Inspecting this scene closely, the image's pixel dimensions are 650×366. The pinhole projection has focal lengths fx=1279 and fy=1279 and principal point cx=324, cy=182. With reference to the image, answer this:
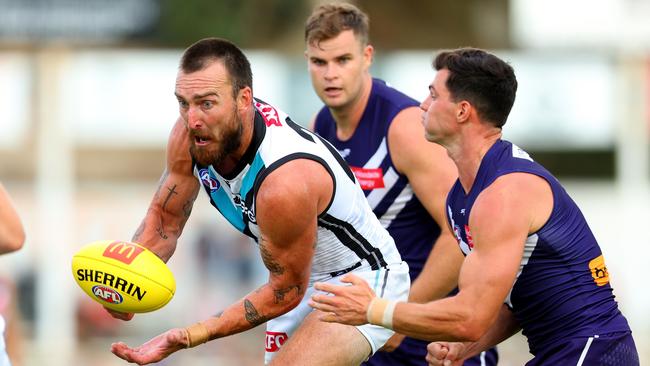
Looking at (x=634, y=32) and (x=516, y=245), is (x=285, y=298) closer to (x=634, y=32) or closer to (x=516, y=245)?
(x=516, y=245)

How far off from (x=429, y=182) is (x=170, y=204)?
1575mm

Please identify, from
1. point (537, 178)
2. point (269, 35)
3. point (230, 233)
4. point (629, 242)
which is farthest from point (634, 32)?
point (537, 178)

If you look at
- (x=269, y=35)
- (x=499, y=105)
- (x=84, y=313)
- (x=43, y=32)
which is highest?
(x=499, y=105)

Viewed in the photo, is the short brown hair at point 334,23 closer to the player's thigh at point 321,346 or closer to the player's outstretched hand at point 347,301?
the player's thigh at point 321,346

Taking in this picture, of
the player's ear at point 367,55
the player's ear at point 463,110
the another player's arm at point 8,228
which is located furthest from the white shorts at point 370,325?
the another player's arm at point 8,228

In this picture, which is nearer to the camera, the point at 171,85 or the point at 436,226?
the point at 436,226

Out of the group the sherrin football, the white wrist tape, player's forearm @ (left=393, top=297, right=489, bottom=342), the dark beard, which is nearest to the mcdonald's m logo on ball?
the sherrin football

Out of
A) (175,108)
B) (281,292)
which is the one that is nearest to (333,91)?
(281,292)

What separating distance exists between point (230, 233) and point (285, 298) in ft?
48.4

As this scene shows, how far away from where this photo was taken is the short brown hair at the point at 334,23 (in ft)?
26.7

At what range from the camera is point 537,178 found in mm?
6215

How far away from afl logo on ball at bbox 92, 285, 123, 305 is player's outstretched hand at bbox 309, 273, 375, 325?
4.48 ft

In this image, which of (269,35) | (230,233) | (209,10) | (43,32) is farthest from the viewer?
(269,35)

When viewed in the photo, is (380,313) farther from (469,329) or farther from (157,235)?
(157,235)
